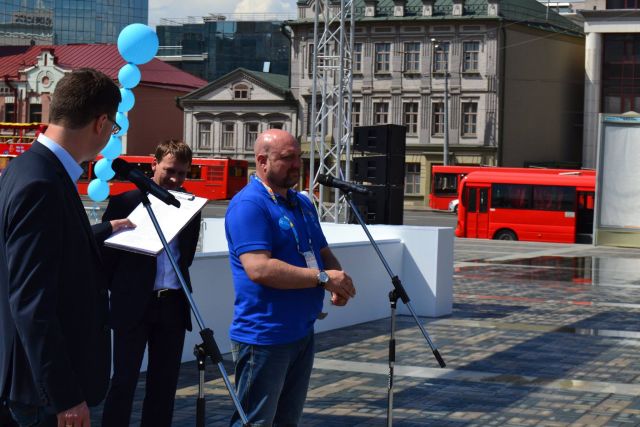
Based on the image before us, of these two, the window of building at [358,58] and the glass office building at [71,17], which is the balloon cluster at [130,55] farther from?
the glass office building at [71,17]

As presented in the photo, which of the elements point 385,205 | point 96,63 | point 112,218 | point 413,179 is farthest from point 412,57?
point 112,218

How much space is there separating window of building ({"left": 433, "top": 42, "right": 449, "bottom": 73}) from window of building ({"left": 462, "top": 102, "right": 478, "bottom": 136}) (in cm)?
243

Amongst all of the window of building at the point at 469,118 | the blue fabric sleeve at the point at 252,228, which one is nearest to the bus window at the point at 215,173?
the window of building at the point at 469,118

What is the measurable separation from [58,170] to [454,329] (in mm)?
9955

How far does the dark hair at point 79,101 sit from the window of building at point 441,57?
207 feet

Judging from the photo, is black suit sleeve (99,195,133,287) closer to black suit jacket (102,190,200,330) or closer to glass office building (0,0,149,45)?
black suit jacket (102,190,200,330)

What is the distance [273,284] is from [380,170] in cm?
1061

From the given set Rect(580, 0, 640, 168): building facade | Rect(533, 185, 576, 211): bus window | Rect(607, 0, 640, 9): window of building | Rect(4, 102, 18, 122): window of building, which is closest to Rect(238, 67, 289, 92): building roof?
Rect(4, 102, 18, 122): window of building

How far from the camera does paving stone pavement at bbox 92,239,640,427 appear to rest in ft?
26.7

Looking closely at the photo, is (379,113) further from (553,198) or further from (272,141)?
(272,141)

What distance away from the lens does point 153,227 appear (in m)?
5.83

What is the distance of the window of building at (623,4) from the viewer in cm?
6494

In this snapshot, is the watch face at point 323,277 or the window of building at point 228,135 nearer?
the watch face at point 323,277

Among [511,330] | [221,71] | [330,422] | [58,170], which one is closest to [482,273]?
[511,330]
